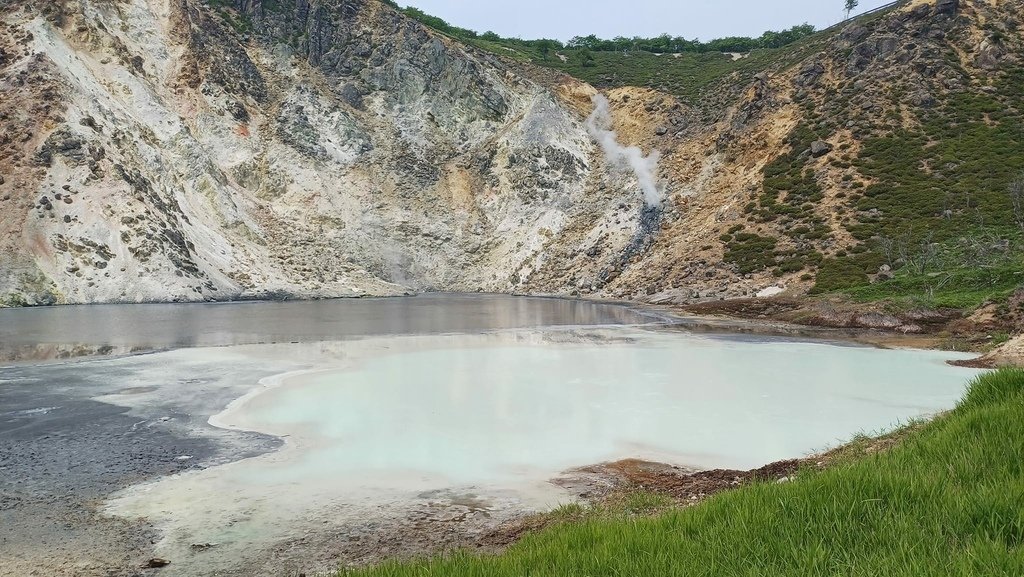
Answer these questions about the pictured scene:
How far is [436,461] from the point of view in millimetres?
10664

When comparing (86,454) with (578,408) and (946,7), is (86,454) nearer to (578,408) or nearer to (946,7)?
(578,408)

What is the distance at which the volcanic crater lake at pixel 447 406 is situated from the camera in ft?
29.6

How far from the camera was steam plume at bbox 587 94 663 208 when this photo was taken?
222 feet

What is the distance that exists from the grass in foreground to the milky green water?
510cm

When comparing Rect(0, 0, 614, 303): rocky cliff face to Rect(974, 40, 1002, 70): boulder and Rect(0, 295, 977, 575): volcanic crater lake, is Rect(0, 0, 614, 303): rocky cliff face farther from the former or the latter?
Rect(974, 40, 1002, 70): boulder

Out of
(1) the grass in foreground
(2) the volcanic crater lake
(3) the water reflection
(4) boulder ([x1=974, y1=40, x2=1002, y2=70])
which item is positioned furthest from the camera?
(4) boulder ([x1=974, y1=40, x2=1002, y2=70])

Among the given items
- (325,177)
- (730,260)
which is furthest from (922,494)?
(325,177)

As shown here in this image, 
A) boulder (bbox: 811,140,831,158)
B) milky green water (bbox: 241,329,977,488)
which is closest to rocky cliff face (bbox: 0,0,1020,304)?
boulder (bbox: 811,140,831,158)

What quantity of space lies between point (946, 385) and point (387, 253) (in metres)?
61.1

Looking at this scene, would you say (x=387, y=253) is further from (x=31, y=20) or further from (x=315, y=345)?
(x=315, y=345)

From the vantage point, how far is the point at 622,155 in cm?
7681

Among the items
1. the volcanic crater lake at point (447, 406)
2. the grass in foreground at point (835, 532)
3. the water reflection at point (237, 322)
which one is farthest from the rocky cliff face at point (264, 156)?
the grass in foreground at point (835, 532)

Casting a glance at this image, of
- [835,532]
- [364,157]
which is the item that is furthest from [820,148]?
[835,532]

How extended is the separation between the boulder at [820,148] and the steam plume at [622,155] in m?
14.5
